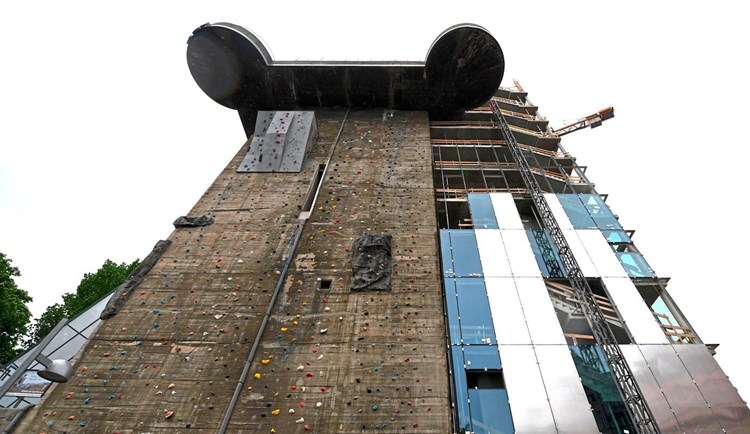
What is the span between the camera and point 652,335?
439 inches

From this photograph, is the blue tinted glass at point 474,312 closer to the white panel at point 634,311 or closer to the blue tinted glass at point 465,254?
the blue tinted glass at point 465,254

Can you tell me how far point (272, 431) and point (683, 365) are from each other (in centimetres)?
996

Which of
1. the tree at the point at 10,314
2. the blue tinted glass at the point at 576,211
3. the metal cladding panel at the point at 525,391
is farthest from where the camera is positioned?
the tree at the point at 10,314

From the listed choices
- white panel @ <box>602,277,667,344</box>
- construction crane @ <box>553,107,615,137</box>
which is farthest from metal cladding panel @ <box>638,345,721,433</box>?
construction crane @ <box>553,107,615,137</box>

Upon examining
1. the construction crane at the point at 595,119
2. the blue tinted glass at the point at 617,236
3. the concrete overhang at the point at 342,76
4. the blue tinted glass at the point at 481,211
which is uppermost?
the construction crane at the point at 595,119

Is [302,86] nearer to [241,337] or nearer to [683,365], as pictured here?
[241,337]

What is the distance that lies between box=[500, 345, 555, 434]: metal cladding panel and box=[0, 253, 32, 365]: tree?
20.7 meters

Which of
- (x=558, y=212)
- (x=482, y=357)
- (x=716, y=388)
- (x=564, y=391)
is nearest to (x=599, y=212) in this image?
(x=558, y=212)

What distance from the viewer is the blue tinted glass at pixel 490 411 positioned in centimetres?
927

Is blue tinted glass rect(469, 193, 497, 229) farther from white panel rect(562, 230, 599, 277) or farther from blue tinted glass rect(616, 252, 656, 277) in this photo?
blue tinted glass rect(616, 252, 656, 277)

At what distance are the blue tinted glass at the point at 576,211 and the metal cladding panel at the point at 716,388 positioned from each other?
18.1 feet

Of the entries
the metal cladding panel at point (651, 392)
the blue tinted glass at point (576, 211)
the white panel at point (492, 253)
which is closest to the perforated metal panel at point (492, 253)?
the white panel at point (492, 253)

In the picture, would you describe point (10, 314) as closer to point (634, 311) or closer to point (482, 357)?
point (482, 357)

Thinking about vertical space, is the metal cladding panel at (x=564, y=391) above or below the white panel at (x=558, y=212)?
below
